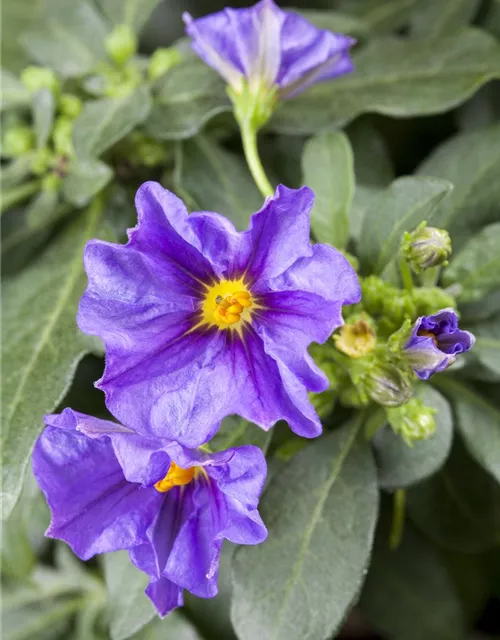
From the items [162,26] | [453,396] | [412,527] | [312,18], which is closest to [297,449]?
[453,396]

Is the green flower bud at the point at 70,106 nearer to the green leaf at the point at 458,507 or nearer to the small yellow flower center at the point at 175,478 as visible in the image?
the small yellow flower center at the point at 175,478

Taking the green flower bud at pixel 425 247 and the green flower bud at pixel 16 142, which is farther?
the green flower bud at pixel 16 142

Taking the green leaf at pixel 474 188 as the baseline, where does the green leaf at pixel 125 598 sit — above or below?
below

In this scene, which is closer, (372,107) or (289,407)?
(289,407)

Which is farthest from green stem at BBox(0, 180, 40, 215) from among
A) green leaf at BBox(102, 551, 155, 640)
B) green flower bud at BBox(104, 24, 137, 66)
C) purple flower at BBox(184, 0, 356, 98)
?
green leaf at BBox(102, 551, 155, 640)

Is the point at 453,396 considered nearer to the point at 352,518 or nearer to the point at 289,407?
the point at 352,518

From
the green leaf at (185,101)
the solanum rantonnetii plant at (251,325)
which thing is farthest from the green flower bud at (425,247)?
the green leaf at (185,101)

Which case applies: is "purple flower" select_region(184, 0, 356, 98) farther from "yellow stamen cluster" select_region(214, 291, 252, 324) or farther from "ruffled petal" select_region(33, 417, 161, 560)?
"ruffled petal" select_region(33, 417, 161, 560)
